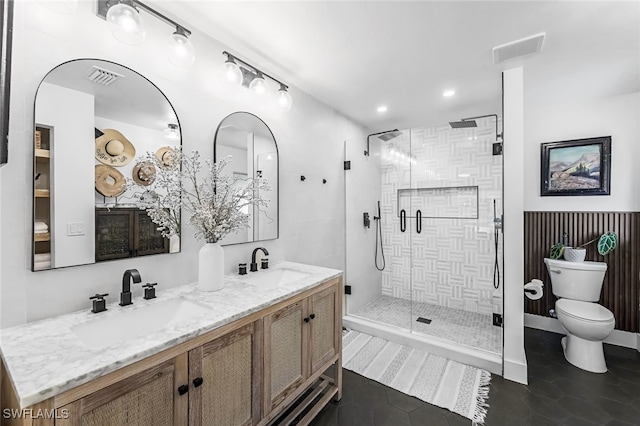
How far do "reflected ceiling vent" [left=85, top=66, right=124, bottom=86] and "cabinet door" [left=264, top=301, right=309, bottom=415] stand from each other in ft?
4.58

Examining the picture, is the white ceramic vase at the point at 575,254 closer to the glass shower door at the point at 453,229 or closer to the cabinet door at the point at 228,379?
the glass shower door at the point at 453,229

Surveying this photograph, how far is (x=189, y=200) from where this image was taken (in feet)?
5.01

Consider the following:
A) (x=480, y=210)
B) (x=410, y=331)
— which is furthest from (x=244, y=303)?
(x=480, y=210)

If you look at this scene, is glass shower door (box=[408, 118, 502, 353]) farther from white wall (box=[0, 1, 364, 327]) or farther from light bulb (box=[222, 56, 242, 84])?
light bulb (box=[222, 56, 242, 84])

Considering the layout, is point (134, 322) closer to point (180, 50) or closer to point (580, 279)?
point (180, 50)

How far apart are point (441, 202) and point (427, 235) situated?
430 millimetres

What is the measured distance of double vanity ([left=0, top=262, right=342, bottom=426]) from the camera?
2.53 feet

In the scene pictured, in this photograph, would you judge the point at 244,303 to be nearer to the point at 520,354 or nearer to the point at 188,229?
the point at 188,229

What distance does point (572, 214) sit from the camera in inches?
112

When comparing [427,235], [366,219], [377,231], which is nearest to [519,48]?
[427,235]

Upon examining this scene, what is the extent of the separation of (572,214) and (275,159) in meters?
3.08

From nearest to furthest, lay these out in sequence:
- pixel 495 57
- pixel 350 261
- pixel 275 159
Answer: pixel 495 57
pixel 275 159
pixel 350 261

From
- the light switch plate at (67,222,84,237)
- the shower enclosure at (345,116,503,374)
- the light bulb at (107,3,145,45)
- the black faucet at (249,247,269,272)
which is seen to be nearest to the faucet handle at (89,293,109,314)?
the light switch plate at (67,222,84,237)

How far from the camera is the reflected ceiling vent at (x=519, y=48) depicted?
1781 mm
